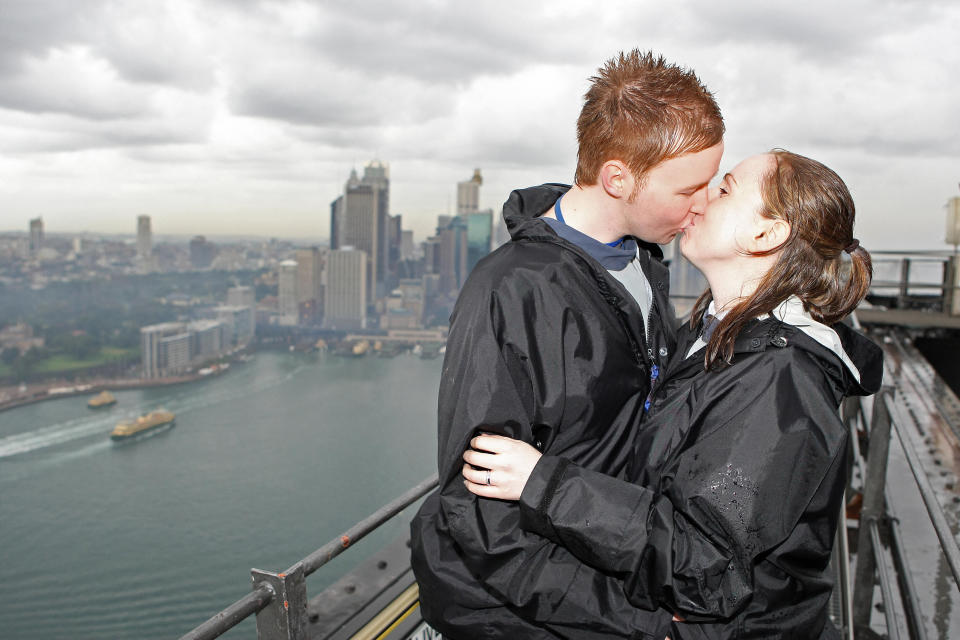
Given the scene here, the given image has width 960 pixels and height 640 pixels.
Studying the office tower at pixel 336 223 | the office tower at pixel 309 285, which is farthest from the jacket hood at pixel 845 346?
the office tower at pixel 336 223

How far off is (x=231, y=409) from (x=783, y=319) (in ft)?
229

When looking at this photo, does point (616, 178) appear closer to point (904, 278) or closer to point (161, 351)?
point (904, 278)

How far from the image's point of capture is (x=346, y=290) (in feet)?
269

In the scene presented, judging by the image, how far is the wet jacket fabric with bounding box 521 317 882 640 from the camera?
2.81 ft

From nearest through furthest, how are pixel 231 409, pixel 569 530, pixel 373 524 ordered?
pixel 569 530 < pixel 373 524 < pixel 231 409

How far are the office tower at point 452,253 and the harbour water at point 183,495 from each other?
1678 centimetres

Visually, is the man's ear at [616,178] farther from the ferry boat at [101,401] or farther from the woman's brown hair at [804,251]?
the ferry boat at [101,401]

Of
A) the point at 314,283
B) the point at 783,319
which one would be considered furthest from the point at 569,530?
the point at 314,283

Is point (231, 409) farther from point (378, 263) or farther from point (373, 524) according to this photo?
point (373, 524)

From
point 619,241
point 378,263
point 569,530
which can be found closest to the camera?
point 569,530

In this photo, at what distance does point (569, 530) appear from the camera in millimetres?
911

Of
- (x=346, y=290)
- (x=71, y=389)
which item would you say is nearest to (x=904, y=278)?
(x=71, y=389)

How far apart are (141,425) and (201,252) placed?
36368 millimetres

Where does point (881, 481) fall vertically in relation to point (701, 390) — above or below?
below
